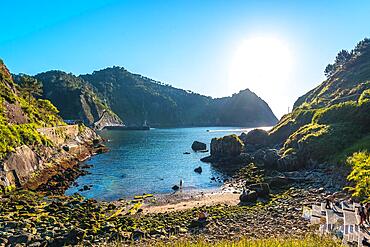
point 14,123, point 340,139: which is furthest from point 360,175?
point 14,123

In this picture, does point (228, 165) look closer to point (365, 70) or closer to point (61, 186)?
point (61, 186)

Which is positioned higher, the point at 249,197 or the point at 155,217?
the point at 249,197

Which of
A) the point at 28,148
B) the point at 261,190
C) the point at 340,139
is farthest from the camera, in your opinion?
the point at 28,148

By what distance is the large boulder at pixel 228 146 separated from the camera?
6044 cm

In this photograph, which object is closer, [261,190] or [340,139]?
[261,190]

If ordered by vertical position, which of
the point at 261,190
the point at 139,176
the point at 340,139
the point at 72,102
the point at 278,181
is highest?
the point at 72,102

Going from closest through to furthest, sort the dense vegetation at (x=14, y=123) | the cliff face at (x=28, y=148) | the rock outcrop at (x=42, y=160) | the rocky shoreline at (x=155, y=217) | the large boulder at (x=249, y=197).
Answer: the rocky shoreline at (x=155, y=217), the large boulder at (x=249, y=197), the rock outcrop at (x=42, y=160), the cliff face at (x=28, y=148), the dense vegetation at (x=14, y=123)

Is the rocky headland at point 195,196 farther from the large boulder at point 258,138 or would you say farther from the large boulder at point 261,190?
the large boulder at point 258,138

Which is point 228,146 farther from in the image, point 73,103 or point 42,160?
point 73,103

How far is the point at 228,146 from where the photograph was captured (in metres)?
61.4

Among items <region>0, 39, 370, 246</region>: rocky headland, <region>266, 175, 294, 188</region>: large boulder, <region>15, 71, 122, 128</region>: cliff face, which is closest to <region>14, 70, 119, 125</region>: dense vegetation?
<region>15, 71, 122, 128</region>: cliff face

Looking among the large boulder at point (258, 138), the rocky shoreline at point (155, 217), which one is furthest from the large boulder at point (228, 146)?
the rocky shoreline at point (155, 217)

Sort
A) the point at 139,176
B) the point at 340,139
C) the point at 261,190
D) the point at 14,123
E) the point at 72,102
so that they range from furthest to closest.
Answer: the point at 72,102 < the point at 14,123 < the point at 139,176 < the point at 340,139 < the point at 261,190

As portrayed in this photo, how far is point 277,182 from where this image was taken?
34406mm
